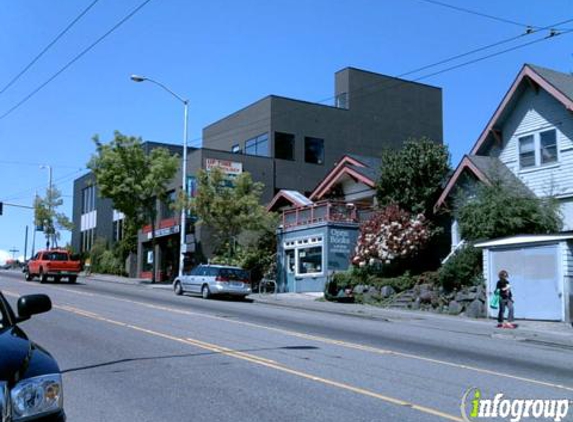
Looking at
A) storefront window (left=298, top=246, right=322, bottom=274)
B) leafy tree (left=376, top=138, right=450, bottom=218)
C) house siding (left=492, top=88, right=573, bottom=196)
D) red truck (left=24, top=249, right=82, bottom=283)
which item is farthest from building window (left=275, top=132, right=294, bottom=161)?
house siding (left=492, top=88, right=573, bottom=196)

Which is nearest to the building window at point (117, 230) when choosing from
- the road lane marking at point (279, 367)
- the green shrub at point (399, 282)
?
the green shrub at point (399, 282)

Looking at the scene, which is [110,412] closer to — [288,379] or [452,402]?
[288,379]

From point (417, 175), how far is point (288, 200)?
10885 millimetres

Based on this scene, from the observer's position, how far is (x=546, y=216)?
78.1ft

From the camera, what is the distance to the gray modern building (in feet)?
146

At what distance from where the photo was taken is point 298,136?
4788 cm

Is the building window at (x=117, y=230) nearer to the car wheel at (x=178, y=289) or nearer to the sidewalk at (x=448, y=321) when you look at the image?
the car wheel at (x=178, y=289)

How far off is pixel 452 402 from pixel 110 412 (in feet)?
13.3

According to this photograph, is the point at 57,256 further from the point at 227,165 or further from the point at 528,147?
the point at 528,147

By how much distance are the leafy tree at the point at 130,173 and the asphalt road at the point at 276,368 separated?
873 inches

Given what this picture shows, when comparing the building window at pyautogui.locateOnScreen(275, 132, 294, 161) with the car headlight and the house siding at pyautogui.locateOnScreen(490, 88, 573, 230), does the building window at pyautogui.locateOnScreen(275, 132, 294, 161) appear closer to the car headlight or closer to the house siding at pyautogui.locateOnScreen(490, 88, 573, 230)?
the house siding at pyautogui.locateOnScreen(490, 88, 573, 230)

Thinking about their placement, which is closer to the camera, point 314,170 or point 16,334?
point 16,334

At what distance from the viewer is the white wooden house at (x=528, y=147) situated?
2469 centimetres

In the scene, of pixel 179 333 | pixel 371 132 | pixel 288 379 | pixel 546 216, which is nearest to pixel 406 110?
pixel 371 132
